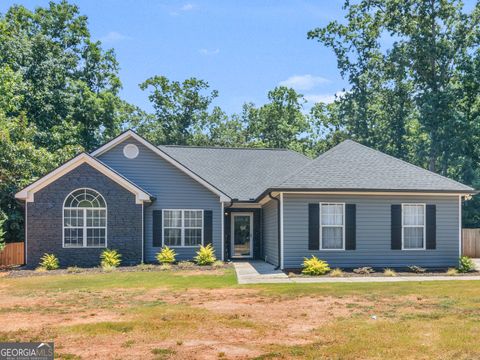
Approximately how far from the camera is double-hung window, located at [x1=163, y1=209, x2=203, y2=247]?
880 inches

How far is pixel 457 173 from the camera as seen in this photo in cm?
4397

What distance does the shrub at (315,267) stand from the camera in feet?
57.0

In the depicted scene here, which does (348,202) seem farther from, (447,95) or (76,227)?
(447,95)

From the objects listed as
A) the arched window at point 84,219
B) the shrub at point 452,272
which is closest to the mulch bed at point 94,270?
the arched window at point 84,219

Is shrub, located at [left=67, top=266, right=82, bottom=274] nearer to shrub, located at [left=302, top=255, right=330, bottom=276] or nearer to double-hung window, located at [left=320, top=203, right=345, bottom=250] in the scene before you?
shrub, located at [left=302, top=255, right=330, bottom=276]

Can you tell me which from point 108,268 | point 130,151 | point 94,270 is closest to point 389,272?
point 108,268

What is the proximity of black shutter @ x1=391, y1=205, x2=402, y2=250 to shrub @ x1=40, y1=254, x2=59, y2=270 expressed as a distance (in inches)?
533

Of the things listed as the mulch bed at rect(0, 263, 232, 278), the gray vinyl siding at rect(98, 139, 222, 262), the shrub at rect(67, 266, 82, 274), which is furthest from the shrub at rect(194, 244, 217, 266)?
the shrub at rect(67, 266, 82, 274)

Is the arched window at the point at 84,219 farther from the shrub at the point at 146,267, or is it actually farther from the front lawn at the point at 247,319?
the front lawn at the point at 247,319

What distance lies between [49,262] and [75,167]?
13.2 feet

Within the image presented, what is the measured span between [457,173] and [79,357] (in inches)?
1693

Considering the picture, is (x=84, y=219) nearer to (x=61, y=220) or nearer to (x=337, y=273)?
(x=61, y=220)

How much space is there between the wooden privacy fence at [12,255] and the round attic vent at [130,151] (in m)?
7.00

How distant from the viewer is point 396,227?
18938 millimetres
